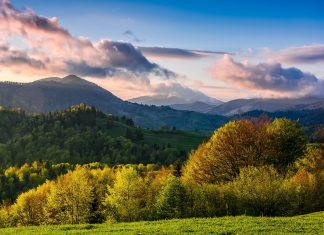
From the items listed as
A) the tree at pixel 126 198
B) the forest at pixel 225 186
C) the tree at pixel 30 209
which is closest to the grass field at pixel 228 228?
the forest at pixel 225 186

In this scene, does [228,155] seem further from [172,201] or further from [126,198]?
[126,198]

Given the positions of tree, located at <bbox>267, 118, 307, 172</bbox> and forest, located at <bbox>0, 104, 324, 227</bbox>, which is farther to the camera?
tree, located at <bbox>267, 118, 307, 172</bbox>

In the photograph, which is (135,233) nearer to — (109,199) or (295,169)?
(109,199)

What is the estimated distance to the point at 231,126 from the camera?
3999 inches

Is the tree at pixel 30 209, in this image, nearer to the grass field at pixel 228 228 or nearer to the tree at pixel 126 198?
the tree at pixel 126 198

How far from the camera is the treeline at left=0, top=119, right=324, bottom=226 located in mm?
81250

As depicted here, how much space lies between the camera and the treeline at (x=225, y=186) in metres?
81.2

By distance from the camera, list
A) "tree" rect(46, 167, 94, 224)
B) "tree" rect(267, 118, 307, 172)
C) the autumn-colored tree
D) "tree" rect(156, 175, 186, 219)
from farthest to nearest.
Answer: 1. "tree" rect(46, 167, 94, 224)
2. "tree" rect(267, 118, 307, 172)
3. the autumn-colored tree
4. "tree" rect(156, 175, 186, 219)

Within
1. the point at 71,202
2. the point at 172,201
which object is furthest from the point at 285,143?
the point at 71,202

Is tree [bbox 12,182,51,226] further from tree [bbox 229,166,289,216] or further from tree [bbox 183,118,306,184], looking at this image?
tree [bbox 229,166,289,216]

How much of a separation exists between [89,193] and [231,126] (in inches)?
1575

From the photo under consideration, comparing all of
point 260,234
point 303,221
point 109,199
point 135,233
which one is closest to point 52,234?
point 135,233

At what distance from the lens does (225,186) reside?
284 feet

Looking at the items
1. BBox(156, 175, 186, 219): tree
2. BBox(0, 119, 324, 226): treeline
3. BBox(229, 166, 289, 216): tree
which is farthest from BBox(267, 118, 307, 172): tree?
BBox(156, 175, 186, 219): tree
